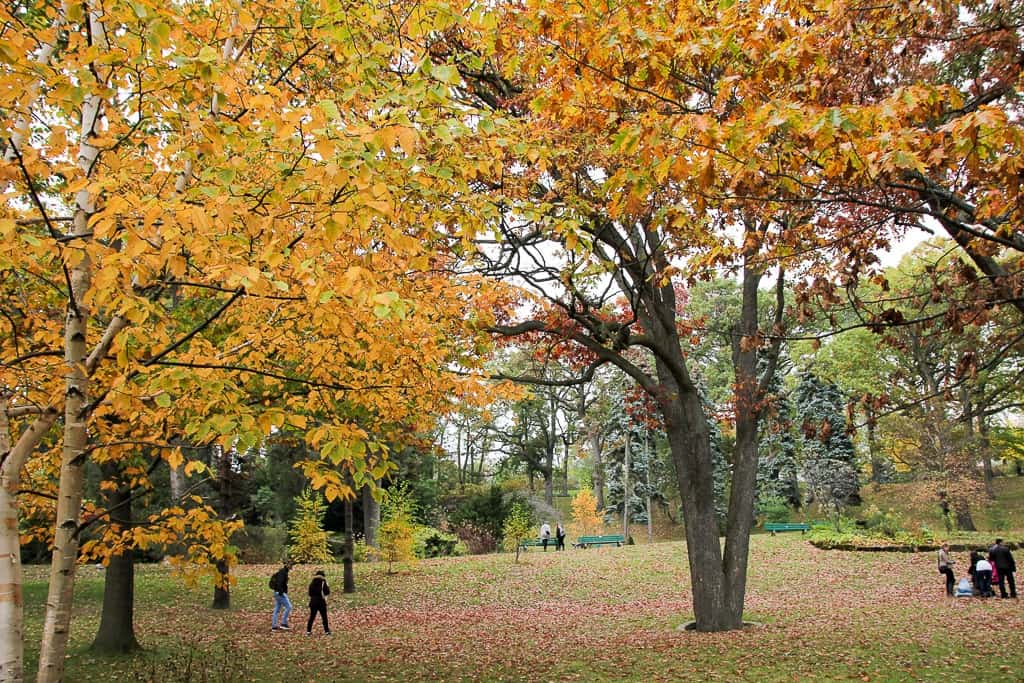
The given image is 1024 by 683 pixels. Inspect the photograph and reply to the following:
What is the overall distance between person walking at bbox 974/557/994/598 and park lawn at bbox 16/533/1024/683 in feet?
1.68

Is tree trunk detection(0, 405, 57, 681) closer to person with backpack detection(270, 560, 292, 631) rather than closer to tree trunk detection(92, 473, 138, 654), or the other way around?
tree trunk detection(92, 473, 138, 654)

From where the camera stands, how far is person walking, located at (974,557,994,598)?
1464 centimetres

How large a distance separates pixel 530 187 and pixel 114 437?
17.9 ft

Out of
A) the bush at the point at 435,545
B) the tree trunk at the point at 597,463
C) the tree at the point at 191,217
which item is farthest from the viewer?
the tree trunk at the point at 597,463

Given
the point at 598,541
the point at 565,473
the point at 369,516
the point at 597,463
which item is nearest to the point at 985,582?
the point at 598,541

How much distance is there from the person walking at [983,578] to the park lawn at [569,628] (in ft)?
1.68

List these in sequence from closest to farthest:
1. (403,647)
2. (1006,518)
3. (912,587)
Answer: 1. (403,647)
2. (912,587)
3. (1006,518)

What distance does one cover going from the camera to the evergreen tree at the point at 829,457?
34750 mm

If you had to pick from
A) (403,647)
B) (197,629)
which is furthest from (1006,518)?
(197,629)

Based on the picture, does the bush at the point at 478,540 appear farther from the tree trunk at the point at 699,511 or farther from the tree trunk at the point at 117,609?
the tree trunk at the point at 117,609

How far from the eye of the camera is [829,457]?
36.1 metres

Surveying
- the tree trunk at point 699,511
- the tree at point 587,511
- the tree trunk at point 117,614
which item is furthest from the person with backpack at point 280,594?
the tree at point 587,511

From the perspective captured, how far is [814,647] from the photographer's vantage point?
31.4 ft

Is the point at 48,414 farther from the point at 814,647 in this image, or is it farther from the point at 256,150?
the point at 814,647
